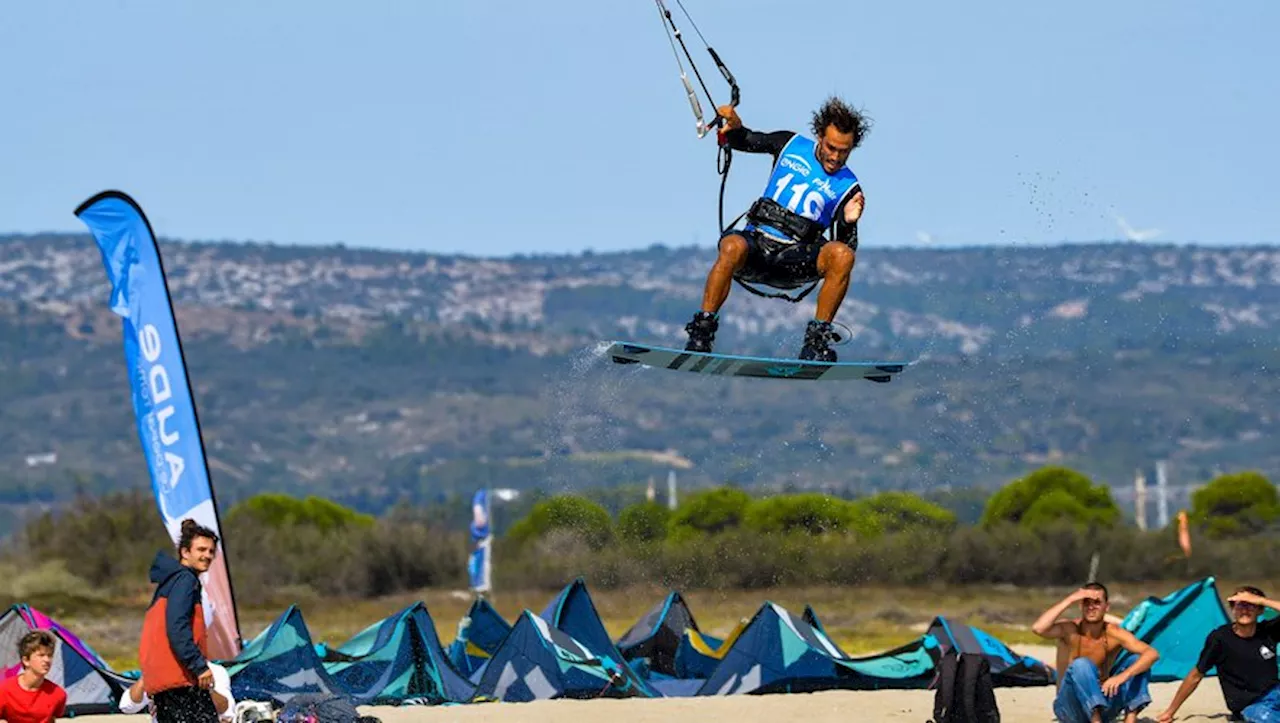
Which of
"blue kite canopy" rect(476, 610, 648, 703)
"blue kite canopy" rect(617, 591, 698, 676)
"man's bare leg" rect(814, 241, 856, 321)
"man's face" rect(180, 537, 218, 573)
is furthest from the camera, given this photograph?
"blue kite canopy" rect(617, 591, 698, 676)

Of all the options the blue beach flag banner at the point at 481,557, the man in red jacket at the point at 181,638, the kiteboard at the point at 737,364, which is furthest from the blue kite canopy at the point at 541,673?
the blue beach flag banner at the point at 481,557

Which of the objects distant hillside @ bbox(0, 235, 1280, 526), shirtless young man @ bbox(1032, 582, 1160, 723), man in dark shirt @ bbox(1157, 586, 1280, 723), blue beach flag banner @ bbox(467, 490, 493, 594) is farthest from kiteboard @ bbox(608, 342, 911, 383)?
distant hillside @ bbox(0, 235, 1280, 526)

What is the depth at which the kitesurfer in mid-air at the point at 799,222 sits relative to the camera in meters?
18.6

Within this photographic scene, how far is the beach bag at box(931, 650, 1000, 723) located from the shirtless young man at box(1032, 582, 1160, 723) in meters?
0.57

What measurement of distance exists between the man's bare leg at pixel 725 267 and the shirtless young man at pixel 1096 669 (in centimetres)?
371

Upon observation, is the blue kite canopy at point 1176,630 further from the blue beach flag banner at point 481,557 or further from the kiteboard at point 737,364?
the blue beach flag banner at point 481,557

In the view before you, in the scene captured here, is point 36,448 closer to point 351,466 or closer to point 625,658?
point 351,466

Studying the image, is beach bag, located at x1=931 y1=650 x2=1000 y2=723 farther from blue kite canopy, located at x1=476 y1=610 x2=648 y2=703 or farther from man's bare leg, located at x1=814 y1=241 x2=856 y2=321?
blue kite canopy, located at x1=476 y1=610 x2=648 y2=703

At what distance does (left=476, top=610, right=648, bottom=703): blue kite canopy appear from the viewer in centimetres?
2075

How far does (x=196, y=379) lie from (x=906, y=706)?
177 meters

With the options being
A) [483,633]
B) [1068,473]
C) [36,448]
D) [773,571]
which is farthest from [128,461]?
[483,633]

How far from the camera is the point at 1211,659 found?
1728 centimetres

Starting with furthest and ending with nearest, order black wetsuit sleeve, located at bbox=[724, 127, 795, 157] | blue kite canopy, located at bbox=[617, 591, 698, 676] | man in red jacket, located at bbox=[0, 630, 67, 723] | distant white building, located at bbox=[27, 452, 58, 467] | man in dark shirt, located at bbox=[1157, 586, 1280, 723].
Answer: distant white building, located at bbox=[27, 452, 58, 467] < blue kite canopy, located at bbox=[617, 591, 698, 676] < black wetsuit sleeve, located at bbox=[724, 127, 795, 157] < man in dark shirt, located at bbox=[1157, 586, 1280, 723] < man in red jacket, located at bbox=[0, 630, 67, 723]

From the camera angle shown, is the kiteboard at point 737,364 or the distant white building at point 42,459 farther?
the distant white building at point 42,459
